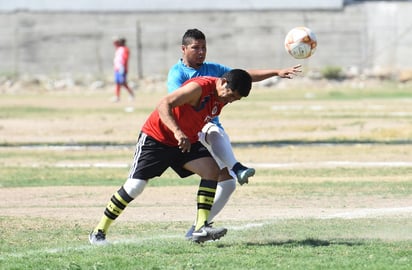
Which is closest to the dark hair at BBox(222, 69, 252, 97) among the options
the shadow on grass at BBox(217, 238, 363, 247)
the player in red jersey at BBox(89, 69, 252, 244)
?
the player in red jersey at BBox(89, 69, 252, 244)

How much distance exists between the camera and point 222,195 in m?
10.1

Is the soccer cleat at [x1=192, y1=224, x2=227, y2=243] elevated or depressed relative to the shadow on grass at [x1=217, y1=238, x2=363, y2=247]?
elevated

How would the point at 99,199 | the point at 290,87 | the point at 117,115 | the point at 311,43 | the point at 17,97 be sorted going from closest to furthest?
1. the point at 311,43
2. the point at 99,199
3. the point at 117,115
4. the point at 17,97
5. the point at 290,87

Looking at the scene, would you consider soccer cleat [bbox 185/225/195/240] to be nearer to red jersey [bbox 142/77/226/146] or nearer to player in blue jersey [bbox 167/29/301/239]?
player in blue jersey [bbox 167/29/301/239]

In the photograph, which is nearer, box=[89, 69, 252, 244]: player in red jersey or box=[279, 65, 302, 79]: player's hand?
box=[89, 69, 252, 244]: player in red jersey

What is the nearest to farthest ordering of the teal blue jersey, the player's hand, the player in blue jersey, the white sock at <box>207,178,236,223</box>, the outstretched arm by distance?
the player in blue jersey < the white sock at <box>207,178,236,223</box> < the outstretched arm < the player's hand < the teal blue jersey

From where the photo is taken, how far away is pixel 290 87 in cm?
4497

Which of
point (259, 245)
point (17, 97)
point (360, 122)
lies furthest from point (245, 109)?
point (259, 245)

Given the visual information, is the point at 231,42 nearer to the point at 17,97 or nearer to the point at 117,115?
the point at 17,97

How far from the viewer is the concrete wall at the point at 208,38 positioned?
46.8m

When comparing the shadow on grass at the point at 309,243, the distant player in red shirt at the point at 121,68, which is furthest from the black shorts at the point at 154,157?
the distant player in red shirt at the point at 121,68

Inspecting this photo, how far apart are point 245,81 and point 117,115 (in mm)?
20387

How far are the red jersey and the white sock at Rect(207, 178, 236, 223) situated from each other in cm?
59

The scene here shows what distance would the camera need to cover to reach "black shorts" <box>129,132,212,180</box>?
974 cm
